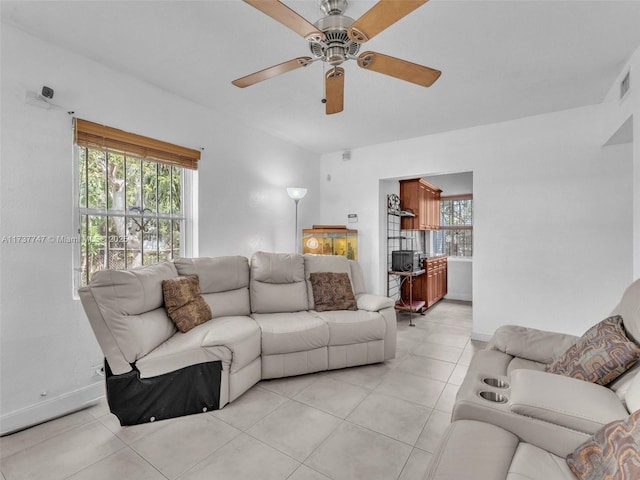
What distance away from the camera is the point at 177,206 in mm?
3195

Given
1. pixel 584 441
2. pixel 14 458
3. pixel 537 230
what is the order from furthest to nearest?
1. pixel 537 230
2. pixel 14 458
3. pixel 584 441

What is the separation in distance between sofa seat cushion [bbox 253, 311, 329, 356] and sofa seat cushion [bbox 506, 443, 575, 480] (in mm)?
1786

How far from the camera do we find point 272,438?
191cm

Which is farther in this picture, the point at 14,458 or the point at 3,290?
the point at 3,290

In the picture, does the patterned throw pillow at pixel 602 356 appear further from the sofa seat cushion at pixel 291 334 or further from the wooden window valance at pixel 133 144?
the wooden window valance at pixel 133 144

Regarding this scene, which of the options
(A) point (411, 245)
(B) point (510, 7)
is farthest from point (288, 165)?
(B) point (510, 7)

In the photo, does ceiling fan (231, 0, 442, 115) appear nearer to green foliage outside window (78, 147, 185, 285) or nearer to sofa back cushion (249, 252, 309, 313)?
green foliage outside window (78, 147, 185, 285)

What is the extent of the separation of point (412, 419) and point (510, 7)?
2690 millimetres

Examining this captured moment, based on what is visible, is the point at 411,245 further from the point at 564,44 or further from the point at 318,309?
the point at 564,44

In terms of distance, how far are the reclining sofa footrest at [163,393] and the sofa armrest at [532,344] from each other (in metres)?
1.96

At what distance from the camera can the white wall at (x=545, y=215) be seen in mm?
3107

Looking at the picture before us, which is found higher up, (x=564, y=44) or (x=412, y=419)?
(x=564, y=44)

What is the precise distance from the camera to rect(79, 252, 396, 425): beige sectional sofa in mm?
1999

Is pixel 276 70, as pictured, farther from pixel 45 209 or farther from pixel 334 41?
pixel 45 209
